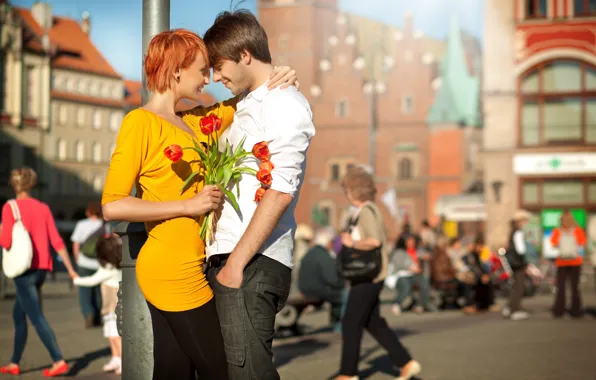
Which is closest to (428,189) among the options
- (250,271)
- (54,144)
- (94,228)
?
(54,144)

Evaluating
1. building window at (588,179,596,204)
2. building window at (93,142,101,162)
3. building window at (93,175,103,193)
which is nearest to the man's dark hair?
building window at (588,179,596,204)

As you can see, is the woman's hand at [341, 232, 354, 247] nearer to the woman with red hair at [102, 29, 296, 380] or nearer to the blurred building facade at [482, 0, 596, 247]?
the woman with red hair at [102, 29, 296, 380]

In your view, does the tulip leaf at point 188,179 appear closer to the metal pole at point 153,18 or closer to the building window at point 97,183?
the metal pole at point 153,18

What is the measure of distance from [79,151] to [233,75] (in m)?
66.1

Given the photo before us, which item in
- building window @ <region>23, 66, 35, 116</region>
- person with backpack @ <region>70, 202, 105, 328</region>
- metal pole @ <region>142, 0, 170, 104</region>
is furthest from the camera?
building window @ <region>23, 66, 35, 116</region>

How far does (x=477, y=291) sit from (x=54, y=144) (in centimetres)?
5090

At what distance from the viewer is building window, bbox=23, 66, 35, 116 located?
62281 mm

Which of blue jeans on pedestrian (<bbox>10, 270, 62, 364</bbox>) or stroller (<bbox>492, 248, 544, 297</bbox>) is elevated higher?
blue jeans on pedestrian (<bbox>10, 270, 62, 364</bbox>)

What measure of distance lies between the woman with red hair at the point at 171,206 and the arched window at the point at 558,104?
119 feet

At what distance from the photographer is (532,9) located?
3872 cm

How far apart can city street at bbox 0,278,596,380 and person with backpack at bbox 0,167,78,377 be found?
314 mm

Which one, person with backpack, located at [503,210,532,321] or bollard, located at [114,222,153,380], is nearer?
bollard, located at [114,222,153,380]

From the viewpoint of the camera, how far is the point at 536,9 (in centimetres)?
3869

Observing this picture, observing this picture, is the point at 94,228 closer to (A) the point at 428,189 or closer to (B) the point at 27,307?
(B) the point at 27,307
